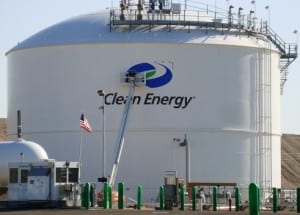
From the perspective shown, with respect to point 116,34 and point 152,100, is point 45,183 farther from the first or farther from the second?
point 116,34

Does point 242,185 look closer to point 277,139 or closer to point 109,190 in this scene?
point 277,139

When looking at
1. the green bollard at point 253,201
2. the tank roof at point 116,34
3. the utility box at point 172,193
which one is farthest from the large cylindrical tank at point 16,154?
the green bollard at point 253,201

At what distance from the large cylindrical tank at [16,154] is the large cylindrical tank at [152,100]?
7223 millimetres

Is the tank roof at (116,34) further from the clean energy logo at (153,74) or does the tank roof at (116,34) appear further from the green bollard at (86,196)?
the green bollard at (86,196)

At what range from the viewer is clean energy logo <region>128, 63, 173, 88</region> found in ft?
202

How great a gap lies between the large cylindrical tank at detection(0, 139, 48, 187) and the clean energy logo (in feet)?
31.8

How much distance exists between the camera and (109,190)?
162ft

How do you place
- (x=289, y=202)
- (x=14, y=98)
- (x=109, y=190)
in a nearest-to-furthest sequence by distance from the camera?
(x=109, y=190) → (x=289, y=202) → (x=14, y=98)

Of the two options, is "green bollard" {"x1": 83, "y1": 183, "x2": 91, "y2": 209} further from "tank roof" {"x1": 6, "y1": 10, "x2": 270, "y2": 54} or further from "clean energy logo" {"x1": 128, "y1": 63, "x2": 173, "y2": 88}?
"tank roof" {"x1": 6, "y1": 10, "x2": 270, "y2": 54}

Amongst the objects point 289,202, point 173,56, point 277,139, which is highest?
point 173,56

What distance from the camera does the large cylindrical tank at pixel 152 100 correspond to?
61.8 m

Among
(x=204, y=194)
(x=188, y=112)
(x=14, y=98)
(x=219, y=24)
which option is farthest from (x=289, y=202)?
(x=14, y=98)

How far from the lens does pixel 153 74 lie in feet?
202

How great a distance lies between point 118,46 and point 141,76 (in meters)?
2.41
